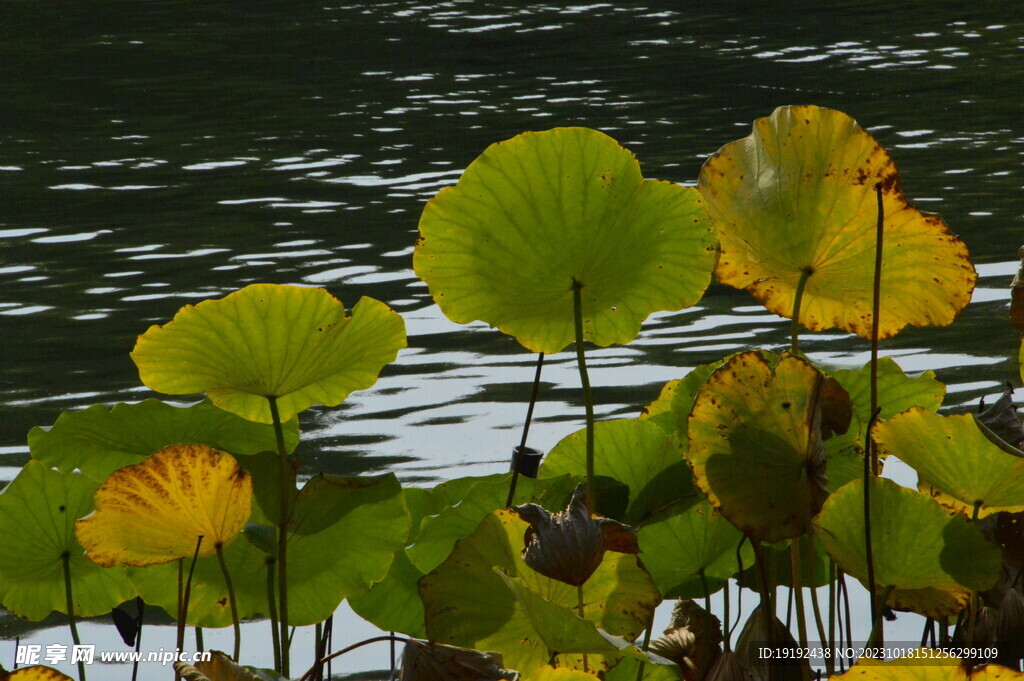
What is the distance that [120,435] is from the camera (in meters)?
0.82

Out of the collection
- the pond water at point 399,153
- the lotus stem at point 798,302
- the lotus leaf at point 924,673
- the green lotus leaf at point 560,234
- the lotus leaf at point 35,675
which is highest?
the green lotus leaf at point 560,234

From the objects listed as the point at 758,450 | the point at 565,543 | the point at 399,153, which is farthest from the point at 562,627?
the point at 399,153

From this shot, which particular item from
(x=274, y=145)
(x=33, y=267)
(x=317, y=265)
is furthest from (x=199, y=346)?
(x=274, y=145)

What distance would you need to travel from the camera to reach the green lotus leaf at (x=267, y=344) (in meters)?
0.71

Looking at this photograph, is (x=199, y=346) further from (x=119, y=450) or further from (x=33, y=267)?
(x=33, y=267)

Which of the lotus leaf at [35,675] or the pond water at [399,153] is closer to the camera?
the lotus leaf at [35,675]

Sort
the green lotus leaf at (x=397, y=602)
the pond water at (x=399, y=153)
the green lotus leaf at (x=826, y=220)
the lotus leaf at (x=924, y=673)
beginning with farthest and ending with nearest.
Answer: the pond water at (x=399, y=153), the green lotus leaf at (x=397, y=602), the green lotus leaf at (x=826, y=220), the lotus leaf at (x=924, y=673)

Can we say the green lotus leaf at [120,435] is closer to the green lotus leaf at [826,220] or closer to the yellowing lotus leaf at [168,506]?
the yellowing lotus leaf at [168,506]

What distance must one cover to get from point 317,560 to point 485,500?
0.10 meters

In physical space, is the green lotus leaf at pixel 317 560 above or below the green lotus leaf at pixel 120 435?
below

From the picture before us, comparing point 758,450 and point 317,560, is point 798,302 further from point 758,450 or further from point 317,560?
point 317,560

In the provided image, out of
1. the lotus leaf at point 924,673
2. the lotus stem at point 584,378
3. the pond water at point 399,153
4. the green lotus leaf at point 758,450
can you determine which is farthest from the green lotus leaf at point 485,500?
the pond water at point 399,153

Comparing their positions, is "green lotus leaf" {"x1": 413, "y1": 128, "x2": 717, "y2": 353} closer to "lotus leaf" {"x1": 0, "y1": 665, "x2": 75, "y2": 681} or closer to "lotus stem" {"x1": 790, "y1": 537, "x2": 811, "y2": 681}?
"lotus stem" {"x1": 790, "y1": 537, "x2": 811, "y2": 681}

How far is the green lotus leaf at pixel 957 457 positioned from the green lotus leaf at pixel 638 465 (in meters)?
0.13
